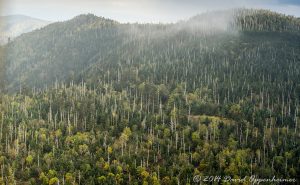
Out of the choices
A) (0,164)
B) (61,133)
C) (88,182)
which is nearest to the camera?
(88,182)

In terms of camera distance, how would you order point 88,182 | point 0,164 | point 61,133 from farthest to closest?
point 61,133 → point 0,164 → point 88,182

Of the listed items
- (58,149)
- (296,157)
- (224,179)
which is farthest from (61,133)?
(296,157)

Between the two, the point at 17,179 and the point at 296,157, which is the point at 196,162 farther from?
the point at 17,179

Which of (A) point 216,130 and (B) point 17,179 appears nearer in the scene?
(B) point 17,179

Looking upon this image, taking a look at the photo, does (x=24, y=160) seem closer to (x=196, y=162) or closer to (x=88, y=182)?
(x=88, y=182)

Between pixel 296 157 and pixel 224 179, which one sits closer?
pixel 224 179

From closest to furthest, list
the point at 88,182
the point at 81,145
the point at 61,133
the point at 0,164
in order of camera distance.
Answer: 1. the point at 88,182
2. the point at 0,164
3. the point at 81,145
4. the point at 61,133

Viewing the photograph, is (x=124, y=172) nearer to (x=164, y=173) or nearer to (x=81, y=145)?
(x=164, y=173)

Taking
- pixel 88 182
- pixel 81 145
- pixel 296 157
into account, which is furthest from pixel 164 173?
pixel 296 157
